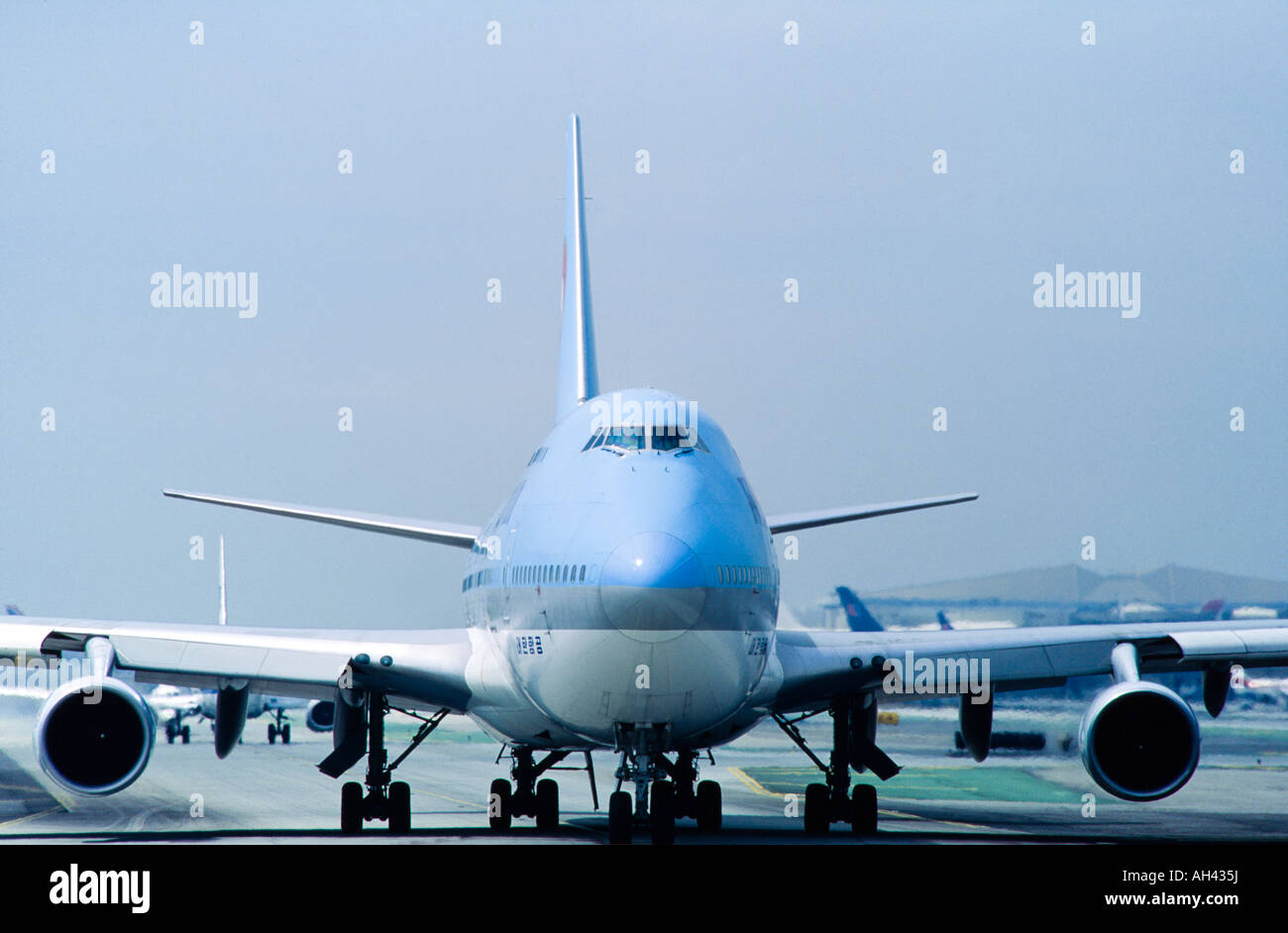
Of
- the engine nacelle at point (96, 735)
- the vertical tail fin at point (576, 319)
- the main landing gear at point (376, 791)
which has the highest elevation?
the vertical tail fin at point (576, 319)

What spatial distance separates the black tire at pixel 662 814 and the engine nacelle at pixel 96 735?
20.5 ft

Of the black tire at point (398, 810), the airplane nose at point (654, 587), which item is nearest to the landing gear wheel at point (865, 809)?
the black tire at point (398, 810)

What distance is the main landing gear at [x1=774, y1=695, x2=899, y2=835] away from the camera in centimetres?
2016

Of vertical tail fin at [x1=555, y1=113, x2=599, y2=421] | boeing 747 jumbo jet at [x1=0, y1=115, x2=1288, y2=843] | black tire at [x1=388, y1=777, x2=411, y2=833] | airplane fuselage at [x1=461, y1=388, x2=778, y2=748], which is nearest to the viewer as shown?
airplane fuselage at [x1=461, y1=388, x2=778, y2=748]

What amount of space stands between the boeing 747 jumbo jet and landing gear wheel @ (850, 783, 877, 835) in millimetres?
38

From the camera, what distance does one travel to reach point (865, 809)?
20.3 meters

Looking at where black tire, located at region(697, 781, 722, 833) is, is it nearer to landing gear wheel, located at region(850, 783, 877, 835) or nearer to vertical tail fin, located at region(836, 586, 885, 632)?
landing gear wheel, located at region(850, 783, 877, 835)

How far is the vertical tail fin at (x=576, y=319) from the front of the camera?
83.1ft

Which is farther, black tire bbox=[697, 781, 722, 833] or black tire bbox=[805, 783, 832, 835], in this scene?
black tire bbox=[697, 781, 722, 833]

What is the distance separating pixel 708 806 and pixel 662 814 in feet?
25.8

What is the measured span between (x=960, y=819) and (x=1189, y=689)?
15.7 meters

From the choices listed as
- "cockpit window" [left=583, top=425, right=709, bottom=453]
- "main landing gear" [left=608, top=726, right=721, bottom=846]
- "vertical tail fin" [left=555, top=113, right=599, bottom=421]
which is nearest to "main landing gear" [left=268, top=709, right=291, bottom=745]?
"vertical tail fin" [left=555, top=113, right=599, bottom=421]

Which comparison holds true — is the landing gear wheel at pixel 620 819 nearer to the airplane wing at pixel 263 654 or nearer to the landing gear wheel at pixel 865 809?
the airplane wing at pixel 263 654
